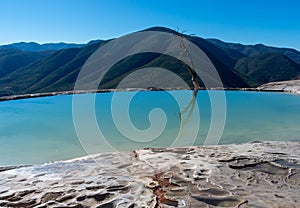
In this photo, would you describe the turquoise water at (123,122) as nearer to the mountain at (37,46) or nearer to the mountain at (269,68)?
the mountain at (269,68)

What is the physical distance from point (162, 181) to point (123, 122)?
17.4 feet

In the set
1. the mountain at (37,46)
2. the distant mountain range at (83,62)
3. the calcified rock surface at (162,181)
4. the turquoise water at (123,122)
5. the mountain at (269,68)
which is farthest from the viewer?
the mountain at (37,46)

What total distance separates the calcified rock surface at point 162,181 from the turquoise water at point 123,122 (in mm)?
924

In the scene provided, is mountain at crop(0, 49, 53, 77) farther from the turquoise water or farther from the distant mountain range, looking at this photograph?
the turquoise water

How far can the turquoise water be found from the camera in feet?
19.7

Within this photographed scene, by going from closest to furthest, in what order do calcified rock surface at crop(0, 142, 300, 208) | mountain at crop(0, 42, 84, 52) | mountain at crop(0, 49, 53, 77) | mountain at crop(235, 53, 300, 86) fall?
calcified rock surface at crop(0, 142, 300, 208)
mountain at crop(235, 53, 300, 86)
mountain at crop(0, 49, 53, 77)
mountain at crop(0, 42, 84, 52)

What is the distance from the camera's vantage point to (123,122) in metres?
8.39

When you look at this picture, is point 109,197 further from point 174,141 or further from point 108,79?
point 108,79

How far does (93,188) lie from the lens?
3.01 metres

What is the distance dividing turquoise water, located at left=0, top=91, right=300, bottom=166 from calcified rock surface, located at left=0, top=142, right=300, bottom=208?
3.03ft

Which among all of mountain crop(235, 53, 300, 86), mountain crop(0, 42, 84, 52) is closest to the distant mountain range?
mountain crop(235, 53, 300, 86)

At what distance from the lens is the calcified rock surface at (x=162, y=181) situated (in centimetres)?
274

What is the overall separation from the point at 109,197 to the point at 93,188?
26cm

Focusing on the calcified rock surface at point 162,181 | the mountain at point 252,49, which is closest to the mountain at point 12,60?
the mountain at point 252,49
